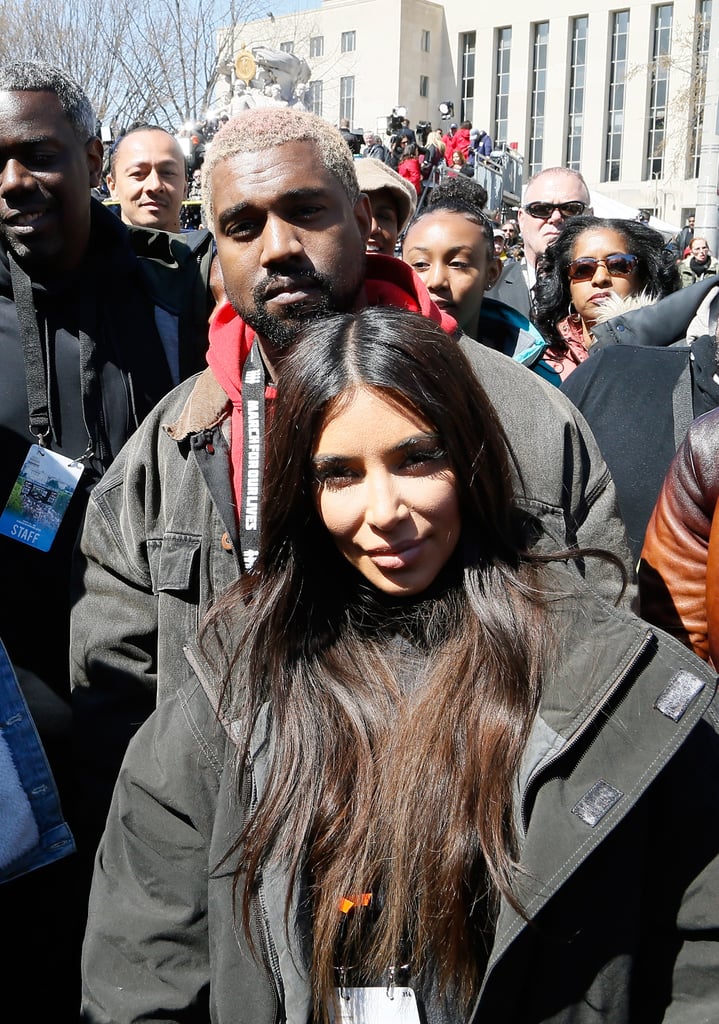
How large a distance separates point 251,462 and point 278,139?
0.76 meters

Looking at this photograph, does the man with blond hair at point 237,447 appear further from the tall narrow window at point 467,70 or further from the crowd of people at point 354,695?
the tall narrow window at point 467,70

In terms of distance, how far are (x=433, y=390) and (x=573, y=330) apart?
2.74 m

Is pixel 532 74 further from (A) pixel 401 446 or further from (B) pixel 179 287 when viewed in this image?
(A) pixel 401 446

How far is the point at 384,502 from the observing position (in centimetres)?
180

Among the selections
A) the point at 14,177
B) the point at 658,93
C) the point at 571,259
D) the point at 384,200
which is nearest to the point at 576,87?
the point at 658,93

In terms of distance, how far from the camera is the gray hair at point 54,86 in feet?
10.2

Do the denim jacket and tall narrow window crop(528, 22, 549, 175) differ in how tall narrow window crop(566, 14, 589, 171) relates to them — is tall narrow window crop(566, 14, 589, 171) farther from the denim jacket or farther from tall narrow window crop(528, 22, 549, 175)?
the denim jacket

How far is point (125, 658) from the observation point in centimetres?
253

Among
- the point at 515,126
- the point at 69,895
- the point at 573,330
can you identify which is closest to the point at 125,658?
the point at 69,895

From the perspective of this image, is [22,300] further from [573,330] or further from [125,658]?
[573,330]

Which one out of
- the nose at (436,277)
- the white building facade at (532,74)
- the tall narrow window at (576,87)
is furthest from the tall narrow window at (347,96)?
the nose at (436,277)

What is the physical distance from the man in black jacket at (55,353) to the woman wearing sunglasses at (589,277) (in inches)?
72.4

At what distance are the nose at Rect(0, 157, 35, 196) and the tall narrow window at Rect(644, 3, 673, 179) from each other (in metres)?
54.2

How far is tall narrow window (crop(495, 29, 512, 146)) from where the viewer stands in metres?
58.5
